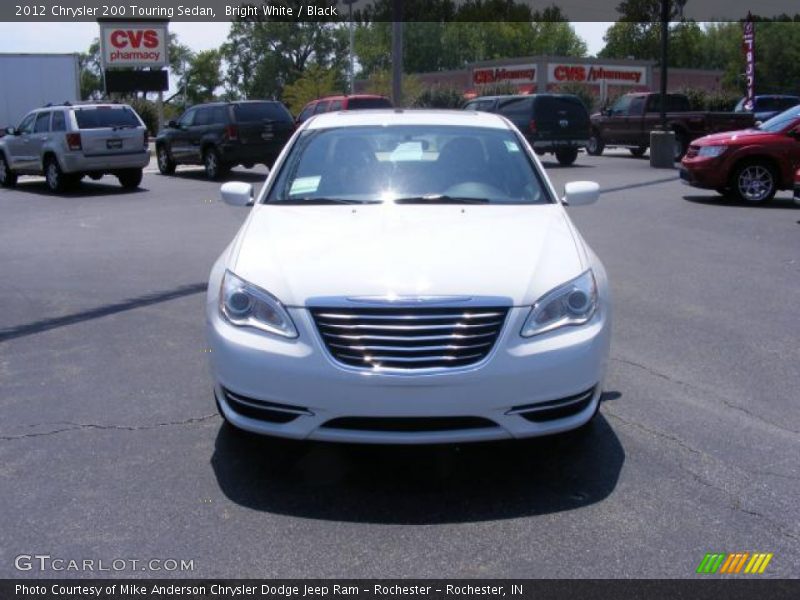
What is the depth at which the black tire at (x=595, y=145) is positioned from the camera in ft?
94.8

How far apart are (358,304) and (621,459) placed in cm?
159

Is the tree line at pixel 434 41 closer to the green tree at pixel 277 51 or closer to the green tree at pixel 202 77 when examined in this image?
the green tree at pixel 277 51

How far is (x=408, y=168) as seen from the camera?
5.86 meters

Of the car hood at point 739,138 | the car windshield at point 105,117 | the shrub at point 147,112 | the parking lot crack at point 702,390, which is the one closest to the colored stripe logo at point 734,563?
the parking lot crack at point 702,390

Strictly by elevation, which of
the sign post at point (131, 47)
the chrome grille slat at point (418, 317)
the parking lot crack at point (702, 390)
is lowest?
the parking lot crack at point (702, 390)

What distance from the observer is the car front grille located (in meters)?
4.05

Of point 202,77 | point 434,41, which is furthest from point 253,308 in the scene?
point 202,77

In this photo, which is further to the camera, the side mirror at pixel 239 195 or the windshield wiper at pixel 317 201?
the side mirror at pixel 239 195

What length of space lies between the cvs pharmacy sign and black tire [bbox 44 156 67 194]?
2432 cm

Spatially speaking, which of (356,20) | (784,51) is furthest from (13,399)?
(356,20)

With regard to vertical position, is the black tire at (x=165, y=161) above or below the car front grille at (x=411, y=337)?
below

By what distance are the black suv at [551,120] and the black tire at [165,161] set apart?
8.47 m

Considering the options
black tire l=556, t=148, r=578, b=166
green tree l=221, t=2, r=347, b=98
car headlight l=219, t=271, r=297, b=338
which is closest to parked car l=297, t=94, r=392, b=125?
black tire l=556, t=148, r=578, b=166
